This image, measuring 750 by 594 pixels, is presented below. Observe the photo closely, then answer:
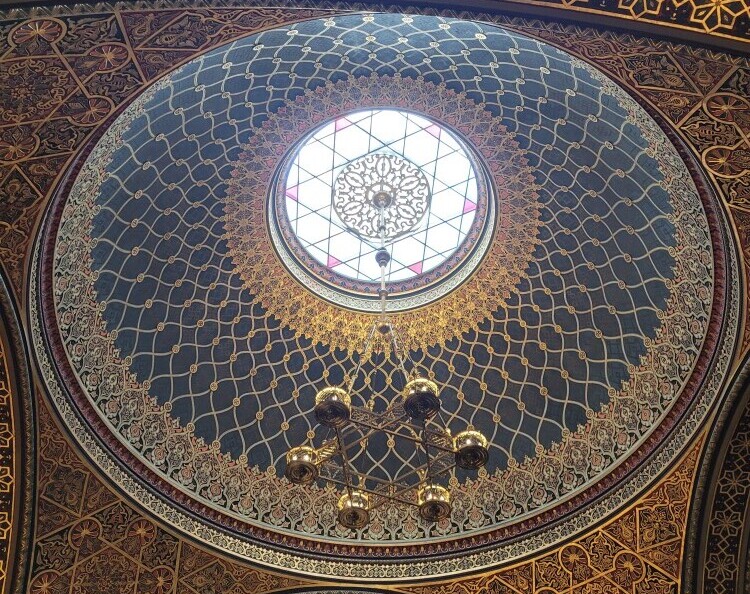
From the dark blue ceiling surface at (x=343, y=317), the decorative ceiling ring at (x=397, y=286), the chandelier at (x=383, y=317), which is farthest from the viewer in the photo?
the chandelier at (x=383, y=317)

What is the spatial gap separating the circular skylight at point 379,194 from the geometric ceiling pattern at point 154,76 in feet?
11.6

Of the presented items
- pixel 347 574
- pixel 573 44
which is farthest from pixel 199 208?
pixel 573 44

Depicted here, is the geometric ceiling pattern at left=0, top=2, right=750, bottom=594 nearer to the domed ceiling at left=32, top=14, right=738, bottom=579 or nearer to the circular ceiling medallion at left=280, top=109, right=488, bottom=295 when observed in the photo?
the domed ceiling at left=32, top=14, right=738, bottom=579

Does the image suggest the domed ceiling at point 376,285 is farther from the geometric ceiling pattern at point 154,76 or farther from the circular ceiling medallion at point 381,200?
the geometric ceiling pattern at point 154,76

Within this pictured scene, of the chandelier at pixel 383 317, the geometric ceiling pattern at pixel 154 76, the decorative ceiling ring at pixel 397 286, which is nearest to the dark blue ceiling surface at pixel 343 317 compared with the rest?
the decorative ceiling ring at pixel 397 286

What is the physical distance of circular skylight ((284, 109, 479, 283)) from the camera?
12.2 meters

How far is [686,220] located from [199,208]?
604 centimetres

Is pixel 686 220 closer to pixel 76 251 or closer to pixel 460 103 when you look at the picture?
pixel 460 103

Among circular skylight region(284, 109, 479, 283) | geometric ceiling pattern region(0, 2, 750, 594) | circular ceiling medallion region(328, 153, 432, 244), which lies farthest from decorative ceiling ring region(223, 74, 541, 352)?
geometric ceiling pattern region(0, 2, 750, 594)

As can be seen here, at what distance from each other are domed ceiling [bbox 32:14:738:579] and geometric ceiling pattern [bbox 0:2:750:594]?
0.29 metres

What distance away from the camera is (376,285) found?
1262 cm

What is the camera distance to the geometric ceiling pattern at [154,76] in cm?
668

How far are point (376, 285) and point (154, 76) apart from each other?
584 centimetres

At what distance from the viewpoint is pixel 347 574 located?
11.0m
